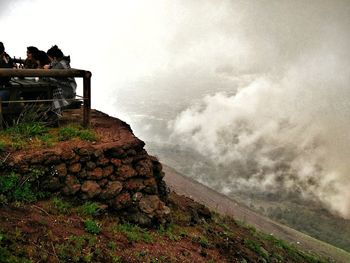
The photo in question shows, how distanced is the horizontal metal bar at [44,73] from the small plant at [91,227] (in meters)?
4.36

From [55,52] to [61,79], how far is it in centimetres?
99

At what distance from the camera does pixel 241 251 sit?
12.1 meters

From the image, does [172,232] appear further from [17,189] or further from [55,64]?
[55,64]

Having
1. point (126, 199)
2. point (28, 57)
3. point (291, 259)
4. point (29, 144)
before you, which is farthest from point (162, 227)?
point (291, 259)

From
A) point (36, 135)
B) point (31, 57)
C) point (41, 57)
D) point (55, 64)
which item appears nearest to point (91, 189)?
point (36, 135)

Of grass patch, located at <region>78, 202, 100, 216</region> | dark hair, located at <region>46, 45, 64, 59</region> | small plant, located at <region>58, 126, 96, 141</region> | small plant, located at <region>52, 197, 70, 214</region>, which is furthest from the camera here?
dark hair, located at <region>46, 45, 64, 59</region>

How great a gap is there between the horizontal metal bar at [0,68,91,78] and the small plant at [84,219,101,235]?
14.3 ft

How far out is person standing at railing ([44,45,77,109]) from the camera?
11047 mm

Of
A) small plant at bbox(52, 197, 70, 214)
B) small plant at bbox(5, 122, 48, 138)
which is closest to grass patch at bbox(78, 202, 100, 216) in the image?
small plant at bbox(52, 197, 70, 214)

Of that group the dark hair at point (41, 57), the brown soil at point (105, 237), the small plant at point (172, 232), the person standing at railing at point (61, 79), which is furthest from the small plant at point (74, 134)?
the small plant at point (172, 232)

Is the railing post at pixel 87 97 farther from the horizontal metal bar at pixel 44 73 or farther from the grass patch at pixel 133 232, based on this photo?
the grass patch at pixel 133 232

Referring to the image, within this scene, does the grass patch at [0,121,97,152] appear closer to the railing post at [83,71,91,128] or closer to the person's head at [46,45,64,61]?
the railing post at [83,71,91,128]

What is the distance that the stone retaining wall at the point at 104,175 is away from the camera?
8.67 m

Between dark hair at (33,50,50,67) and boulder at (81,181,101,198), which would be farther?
dark hair at (33,50,50,67)
